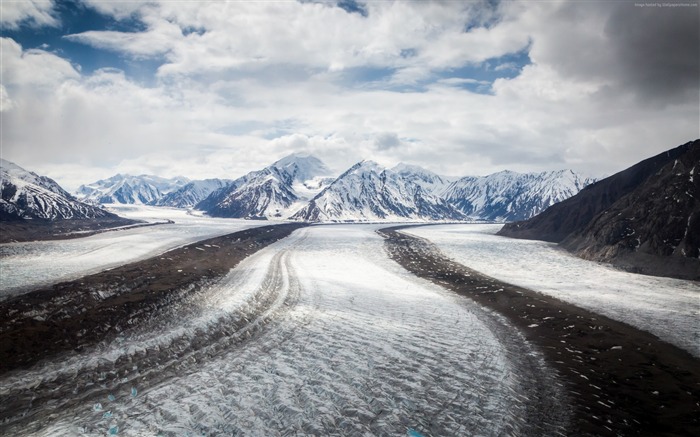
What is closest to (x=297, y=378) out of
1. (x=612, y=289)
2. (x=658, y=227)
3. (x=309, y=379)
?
(x=309, y=379)

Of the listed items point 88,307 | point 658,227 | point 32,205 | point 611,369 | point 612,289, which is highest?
point 32,205

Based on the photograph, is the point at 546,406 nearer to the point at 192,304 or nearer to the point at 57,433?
the point at 57,433

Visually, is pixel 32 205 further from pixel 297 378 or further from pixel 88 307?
pixel 297 378

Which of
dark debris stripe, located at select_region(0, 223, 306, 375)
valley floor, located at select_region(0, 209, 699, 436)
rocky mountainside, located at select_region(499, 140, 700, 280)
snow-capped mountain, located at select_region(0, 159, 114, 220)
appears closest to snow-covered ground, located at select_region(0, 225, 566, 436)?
valley floor, located at select_region(0, 209, 699, 436)

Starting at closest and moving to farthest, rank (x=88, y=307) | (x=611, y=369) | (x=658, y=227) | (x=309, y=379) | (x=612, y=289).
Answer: (x=309, y=379) → (x=611, y=369) → (x=88, y=307) → (x=612, y=289) → (x=658, y=227)

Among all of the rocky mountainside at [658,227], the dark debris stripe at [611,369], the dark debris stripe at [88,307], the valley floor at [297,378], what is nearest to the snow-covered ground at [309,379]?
the valley floor at [297,378]

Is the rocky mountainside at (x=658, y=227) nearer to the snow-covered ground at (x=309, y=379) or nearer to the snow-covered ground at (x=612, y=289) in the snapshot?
the snow-covered ground at (x=612, y=289)

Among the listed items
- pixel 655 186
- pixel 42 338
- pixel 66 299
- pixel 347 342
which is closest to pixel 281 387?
pixel 347 342
